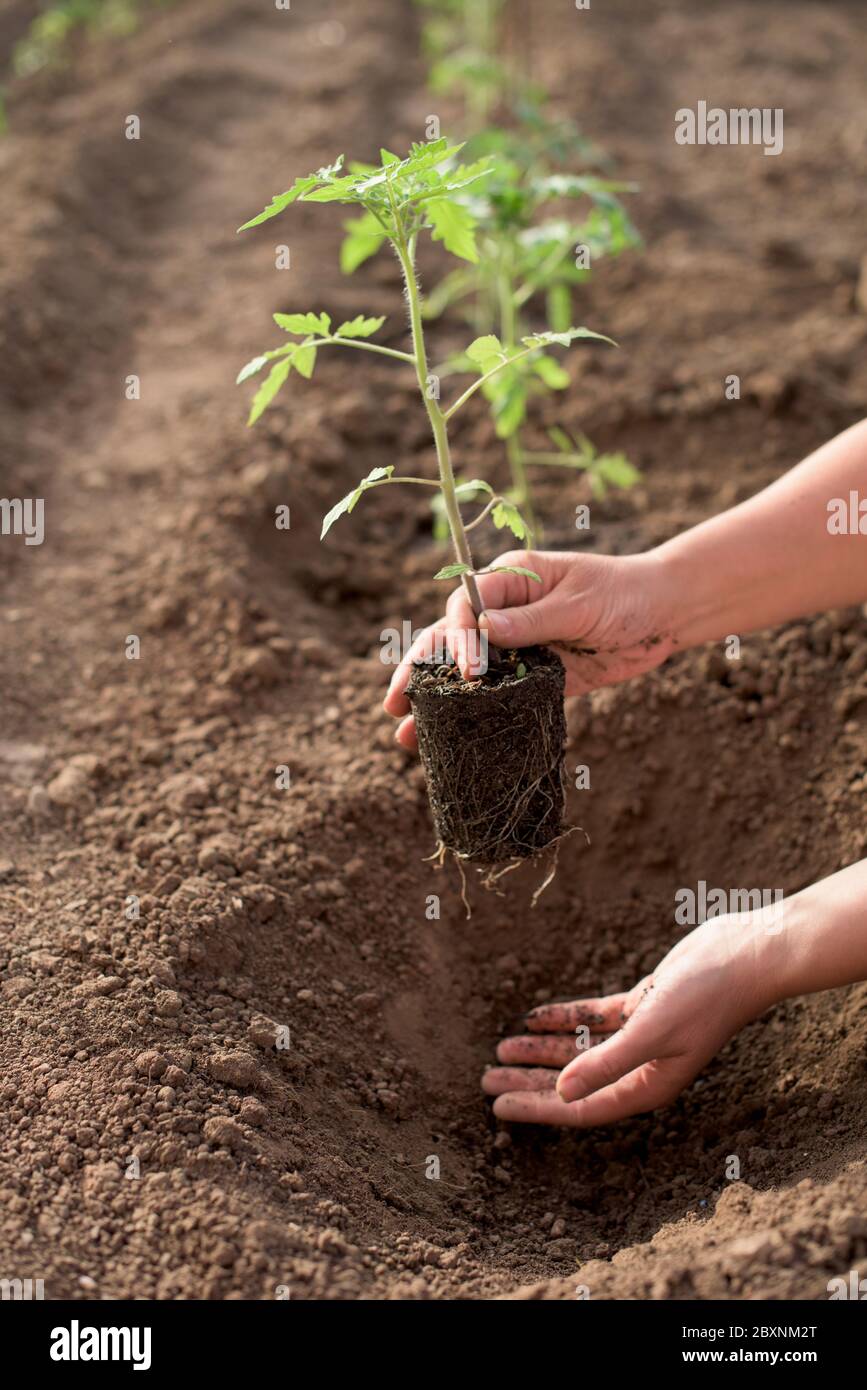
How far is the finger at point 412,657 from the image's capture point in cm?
210

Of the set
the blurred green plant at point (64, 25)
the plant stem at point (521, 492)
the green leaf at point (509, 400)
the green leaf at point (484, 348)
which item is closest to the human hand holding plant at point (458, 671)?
the green leaf at point (484, 348)

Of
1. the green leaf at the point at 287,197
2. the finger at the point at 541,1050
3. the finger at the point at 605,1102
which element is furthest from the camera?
the finger at the point at 541,1050

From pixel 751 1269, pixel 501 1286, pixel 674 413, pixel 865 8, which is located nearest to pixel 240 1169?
pixel 501 1286

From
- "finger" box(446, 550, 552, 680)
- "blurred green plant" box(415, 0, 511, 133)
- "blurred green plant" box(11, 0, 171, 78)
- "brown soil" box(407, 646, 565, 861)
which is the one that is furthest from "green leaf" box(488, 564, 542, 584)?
"blurred green plant" box(11, 0, 171, 78)

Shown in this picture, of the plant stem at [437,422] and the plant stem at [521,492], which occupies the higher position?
the plant stem at [521,492]

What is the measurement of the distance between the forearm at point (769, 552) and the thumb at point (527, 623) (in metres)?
0.25

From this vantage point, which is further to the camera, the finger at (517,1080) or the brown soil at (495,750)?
the finger at (517,1080)

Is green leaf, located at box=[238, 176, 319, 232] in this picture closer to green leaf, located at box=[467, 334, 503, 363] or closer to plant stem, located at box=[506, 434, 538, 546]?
green leaf, located at box=[467, 334, 503, 363]

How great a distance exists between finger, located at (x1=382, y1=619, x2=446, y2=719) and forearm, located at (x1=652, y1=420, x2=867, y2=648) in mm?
443

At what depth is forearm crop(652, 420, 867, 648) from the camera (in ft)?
7.46

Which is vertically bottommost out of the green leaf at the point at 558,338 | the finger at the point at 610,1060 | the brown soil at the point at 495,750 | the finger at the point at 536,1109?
the finger at the point at 536,1109

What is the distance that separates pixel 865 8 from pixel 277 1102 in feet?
30.1

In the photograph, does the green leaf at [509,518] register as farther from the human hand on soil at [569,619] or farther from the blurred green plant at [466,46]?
the blurred green plant at [466,46]

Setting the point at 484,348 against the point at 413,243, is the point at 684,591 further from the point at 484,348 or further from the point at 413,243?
the point at 413,243
